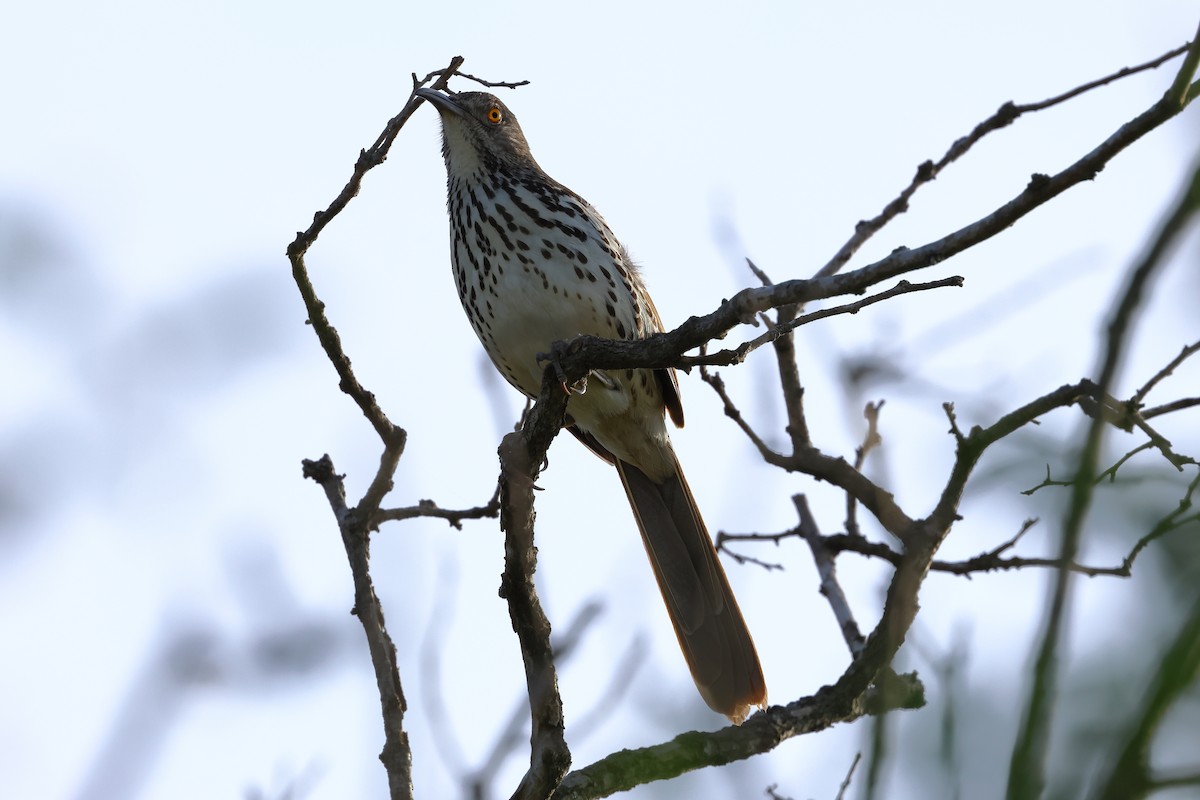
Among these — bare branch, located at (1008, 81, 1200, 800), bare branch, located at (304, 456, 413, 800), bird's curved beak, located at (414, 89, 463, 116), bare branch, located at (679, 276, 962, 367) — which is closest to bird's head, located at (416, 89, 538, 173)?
bird's curved beak, located at (414, 89, 463, 116)

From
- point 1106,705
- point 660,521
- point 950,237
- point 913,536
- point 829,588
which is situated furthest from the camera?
point 660,521

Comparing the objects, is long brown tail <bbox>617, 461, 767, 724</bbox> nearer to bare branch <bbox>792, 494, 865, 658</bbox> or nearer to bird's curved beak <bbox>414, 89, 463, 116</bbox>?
bare branch <bbox>792, 494, 865, 658</bbox>

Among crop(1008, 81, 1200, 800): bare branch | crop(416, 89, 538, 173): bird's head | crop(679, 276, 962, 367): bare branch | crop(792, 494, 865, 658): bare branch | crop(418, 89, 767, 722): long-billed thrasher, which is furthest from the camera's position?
crop(416, 89, 538, 173): bird's head

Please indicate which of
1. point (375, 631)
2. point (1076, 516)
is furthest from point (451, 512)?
point (1076, 516)

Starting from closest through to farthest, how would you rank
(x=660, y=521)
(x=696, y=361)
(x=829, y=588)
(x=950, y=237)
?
(x=950, y=237) → (x=696, y=361) → (x=829, y=588) → (x=660, y=521)

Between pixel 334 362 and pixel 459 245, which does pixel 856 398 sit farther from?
pixel 459 245

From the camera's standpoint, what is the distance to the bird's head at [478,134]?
5715 mm

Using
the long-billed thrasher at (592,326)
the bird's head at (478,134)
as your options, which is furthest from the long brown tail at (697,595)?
the bird's head at (478,134)

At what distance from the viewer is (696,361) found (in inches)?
140

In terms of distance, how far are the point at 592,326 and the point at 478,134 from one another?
1220mm

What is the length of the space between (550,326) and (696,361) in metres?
1.63

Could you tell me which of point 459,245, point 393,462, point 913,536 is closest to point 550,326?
point 459,245

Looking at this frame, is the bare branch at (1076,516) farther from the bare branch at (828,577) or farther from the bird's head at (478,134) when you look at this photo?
the bird's head at (478,134)

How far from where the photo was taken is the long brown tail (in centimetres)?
519
